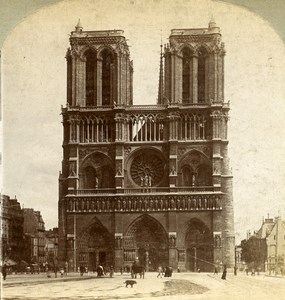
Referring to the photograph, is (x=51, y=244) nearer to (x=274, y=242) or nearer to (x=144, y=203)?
(x=144, y=203)

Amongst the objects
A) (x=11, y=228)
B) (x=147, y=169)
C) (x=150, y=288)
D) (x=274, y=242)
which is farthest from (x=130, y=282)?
(x=274, y=242)

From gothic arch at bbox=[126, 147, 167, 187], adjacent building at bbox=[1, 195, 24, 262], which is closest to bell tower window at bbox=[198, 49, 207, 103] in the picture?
gothic arch at bbox=[126, 147, 167, 187]

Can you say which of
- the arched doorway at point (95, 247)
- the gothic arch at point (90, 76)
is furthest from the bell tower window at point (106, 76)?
the arched doorway at point (95, 247)

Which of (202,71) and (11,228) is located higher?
(202,71)

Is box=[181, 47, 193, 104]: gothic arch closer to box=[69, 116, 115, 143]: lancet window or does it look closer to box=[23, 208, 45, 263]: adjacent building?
box=[69, 116, 115, 143]: lancet window

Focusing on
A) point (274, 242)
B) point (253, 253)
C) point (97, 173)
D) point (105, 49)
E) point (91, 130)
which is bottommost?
point (253, 253)

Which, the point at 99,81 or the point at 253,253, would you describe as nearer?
the point at 253,253

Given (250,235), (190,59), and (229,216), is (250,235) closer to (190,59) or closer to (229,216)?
(229,216)

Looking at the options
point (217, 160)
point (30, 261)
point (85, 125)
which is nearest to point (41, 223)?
point (30, 261)

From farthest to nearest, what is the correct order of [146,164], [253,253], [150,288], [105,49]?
[105,49] < [146,164] < [253,253] < [150,288]
